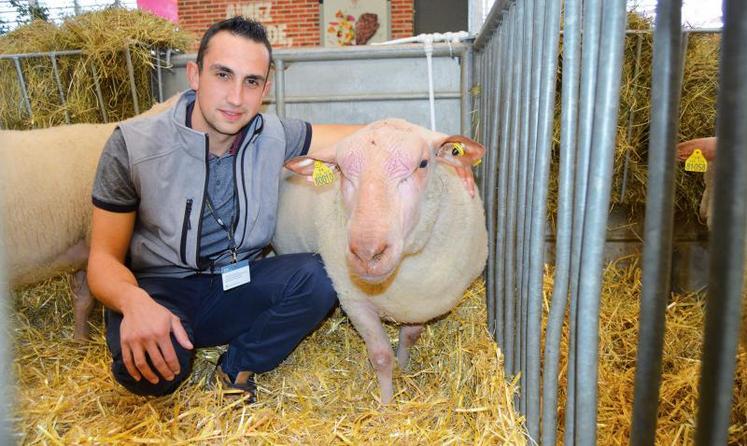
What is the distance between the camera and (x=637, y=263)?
4.17 meters

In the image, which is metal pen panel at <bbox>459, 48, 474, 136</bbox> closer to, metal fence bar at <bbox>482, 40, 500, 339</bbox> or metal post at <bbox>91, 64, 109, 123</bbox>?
metal fence bar at <bbox>482, 40, 500, 339</bbox>

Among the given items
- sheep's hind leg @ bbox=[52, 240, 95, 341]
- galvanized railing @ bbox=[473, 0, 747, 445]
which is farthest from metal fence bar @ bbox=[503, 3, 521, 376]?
sheep's hind leg @ bbox=[52, 240, 95, 341]

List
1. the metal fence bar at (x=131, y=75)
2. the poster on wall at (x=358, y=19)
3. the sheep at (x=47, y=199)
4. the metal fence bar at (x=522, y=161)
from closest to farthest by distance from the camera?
the metal fence bar at (x=522, y=161) < the sheep at (x=47, y=199) < the metal fence bar at (x=131, y=75) < the poster on wall at (x=358, y=19)

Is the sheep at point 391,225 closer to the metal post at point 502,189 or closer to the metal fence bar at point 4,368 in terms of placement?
the metal post at point 502,189

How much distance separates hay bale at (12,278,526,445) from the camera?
2111mm

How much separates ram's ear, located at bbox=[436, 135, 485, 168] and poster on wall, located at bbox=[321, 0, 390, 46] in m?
9.00

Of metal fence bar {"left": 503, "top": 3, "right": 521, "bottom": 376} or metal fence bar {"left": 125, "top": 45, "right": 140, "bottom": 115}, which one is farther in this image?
metal fence bar {"left": 125, "top": 45, "right": 140, "bottom": 115}

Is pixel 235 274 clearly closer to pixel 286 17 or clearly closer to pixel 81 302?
pixel 81 302

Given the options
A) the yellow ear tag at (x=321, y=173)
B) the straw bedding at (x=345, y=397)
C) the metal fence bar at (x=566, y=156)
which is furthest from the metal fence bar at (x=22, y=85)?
the metal fence bar at (x=566, y=156)

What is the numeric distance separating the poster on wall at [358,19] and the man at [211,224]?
29.0 ft

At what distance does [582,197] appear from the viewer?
53.1 inches

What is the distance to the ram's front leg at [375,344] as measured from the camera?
8.34 feet

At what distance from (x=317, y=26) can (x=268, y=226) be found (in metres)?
9.56

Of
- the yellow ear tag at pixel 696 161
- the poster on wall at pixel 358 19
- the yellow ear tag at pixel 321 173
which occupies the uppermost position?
the poster on wall at pixel 358 19
